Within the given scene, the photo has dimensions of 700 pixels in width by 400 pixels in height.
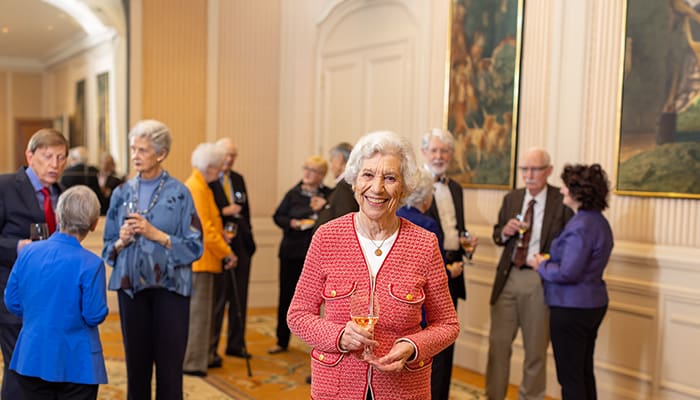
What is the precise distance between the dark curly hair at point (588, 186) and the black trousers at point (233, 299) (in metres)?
3.18

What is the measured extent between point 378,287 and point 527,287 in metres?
2.73

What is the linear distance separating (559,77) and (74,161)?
536 cm

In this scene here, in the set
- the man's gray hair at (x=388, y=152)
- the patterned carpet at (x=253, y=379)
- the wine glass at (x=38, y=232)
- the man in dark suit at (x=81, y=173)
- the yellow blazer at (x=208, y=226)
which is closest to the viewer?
the man's gray hair at (x=388, y=152)

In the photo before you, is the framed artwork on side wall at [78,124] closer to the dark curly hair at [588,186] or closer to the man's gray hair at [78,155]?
the man's gray hair at [78,155]

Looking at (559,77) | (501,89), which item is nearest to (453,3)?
(501,89)

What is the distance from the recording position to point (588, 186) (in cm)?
428

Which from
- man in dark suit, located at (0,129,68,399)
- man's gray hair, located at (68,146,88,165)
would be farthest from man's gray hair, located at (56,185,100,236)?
man's gray hair, located at (68,146,88,165)

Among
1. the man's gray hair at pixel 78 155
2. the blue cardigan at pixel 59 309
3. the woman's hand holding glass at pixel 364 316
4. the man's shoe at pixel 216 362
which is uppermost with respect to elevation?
the man's gray hair at pixel 78 155

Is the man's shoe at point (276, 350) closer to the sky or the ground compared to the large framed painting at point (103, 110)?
closer to the ground

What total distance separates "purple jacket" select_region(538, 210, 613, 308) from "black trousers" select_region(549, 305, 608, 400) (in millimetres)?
57

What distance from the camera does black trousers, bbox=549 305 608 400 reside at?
432 cm

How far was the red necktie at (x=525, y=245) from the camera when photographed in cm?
489

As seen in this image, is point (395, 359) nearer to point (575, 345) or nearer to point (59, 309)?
point (59, 309)

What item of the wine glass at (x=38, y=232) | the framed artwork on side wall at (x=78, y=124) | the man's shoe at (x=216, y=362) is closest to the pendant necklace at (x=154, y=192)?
the wine glass at (x=38, y=232)
